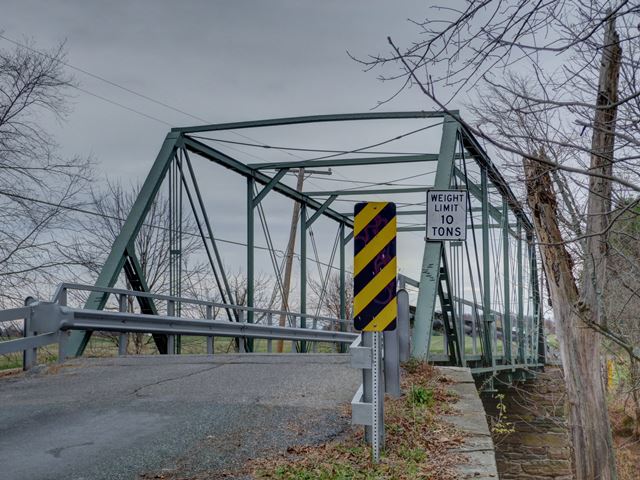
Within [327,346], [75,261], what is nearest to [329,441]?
[75,261]

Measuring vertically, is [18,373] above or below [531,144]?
below

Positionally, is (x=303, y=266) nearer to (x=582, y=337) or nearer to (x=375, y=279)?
(x=582, y=337)

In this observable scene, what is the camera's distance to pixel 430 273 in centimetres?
1158

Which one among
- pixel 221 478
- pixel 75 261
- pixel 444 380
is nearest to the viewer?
pixel 221 478

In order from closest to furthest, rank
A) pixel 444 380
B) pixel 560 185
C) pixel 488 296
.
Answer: pixel 444 380 → pixel 560 185 → pixel 488 296

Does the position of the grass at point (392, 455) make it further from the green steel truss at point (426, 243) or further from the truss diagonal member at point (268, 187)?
the truss diagonal member at point (268, 187)

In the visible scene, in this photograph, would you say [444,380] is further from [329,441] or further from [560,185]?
[560,185]

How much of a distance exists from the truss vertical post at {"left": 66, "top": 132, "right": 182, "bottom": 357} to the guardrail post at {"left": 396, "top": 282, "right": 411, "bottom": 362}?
6619 mm

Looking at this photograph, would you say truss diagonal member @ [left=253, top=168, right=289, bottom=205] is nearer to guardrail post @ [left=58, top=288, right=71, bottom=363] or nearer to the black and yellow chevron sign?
guardrail post @ [left=58, top=288, right=71, bottom=363]

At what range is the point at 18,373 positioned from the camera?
10828mm

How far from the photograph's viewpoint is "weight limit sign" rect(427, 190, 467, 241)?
1105 centimetres

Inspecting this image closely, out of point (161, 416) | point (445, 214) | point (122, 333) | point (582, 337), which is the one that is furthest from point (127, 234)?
point (582, 337)

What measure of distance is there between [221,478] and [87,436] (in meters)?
1.84

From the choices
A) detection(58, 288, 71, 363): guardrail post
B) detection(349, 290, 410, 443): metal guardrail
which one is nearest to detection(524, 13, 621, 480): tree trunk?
detection(349, 290, 410, 443): metal guardrail
